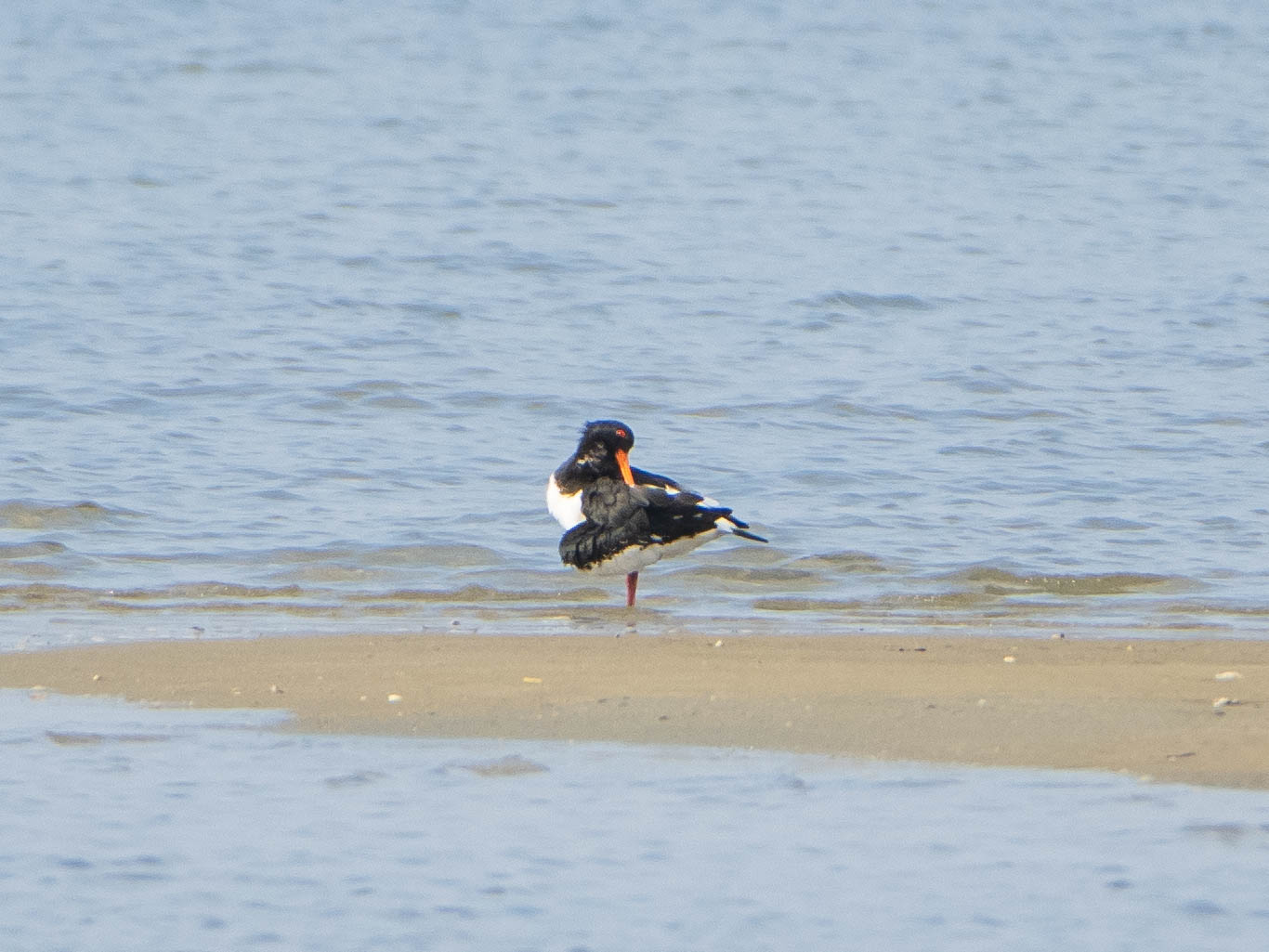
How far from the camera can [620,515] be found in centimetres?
831

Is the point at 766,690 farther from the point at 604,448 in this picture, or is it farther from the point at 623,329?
the point at 623,329

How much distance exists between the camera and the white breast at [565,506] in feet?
28.3

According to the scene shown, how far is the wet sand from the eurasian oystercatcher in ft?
4.32

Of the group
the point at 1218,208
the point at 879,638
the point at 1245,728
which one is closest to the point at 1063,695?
the point at 1245,728

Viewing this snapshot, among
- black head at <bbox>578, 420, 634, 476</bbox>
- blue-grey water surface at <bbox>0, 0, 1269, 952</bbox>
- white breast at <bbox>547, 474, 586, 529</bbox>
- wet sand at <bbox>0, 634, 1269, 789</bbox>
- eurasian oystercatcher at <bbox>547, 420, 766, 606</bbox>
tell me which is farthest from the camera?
black head at <bbox>578, 420, 634, 476</bbox>

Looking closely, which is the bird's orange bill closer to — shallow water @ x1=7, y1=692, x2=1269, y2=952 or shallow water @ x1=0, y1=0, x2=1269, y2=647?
shallow water @ x1=0, y1=0, x2=1269, y2=647

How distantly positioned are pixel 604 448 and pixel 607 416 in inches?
134

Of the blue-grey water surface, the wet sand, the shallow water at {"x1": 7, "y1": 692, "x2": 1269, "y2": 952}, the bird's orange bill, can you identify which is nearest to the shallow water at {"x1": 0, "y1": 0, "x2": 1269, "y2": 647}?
the blue-grey water surface

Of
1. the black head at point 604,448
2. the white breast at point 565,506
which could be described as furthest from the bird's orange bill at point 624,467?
the white breast at point 565,506

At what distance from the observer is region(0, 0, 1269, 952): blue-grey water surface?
4086mm

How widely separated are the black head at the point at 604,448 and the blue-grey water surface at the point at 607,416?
53cm

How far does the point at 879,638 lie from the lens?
6.98 meters

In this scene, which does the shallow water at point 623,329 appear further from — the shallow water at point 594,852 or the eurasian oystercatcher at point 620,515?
the shallow water at point 594,852

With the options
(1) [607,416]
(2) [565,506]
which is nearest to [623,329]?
(1) [607,416]
